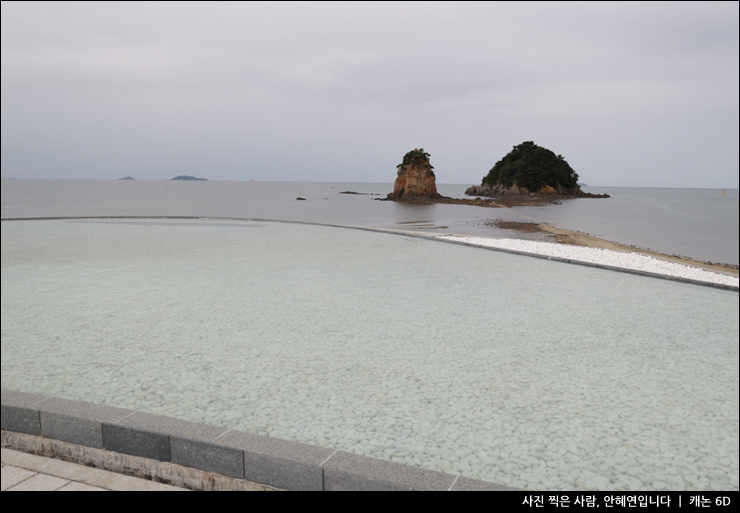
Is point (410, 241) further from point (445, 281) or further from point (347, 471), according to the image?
point (347, 471)

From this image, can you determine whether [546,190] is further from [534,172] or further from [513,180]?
[513,180]

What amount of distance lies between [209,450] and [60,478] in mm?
1010

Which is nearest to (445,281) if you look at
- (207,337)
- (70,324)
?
(207,337)

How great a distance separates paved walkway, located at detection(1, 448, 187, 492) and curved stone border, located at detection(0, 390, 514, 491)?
0.38ft

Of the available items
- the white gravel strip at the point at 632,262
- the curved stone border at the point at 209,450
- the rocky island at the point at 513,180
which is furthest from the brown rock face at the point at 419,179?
the curved stone border at the point at 209,450

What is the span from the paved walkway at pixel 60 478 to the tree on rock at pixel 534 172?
102 metres

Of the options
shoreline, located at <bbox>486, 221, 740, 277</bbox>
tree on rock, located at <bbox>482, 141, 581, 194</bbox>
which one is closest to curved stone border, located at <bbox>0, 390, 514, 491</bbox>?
shoreline, located at <bbox>486, 221, 740, 277</bbox>

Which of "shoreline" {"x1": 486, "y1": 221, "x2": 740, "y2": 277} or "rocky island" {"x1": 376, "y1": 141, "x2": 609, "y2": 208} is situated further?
"rocky island" {"x1": 376, "y1": 141, "x2": 609, "y2": 208}

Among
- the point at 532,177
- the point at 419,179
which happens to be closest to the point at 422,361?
the point at 419,179

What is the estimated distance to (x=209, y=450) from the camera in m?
3.14


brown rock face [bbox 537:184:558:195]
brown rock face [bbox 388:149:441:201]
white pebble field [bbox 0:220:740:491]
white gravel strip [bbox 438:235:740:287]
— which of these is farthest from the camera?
brown rock face [bbox 537:184:558:195]

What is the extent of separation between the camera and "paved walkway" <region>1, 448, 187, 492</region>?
3.00 metres

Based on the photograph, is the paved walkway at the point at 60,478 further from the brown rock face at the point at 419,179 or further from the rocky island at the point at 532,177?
the rocky island at the point at 532,177

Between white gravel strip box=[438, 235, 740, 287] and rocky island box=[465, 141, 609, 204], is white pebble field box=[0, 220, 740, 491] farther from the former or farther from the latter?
rocky island box=[465, 141, 609, 204]
